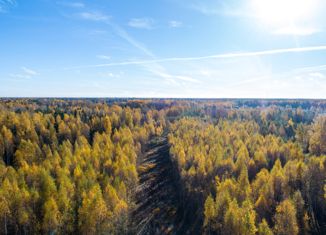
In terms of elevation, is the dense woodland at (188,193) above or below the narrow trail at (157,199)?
above

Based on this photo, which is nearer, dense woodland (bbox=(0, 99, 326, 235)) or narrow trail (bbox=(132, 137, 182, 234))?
dense woodland (bbox=(0, 99, 326, 235))

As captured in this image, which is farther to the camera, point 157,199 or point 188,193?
point 157,199

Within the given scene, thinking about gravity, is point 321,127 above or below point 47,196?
above

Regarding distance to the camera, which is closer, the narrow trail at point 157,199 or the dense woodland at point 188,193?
the dense woodland at point 188,193

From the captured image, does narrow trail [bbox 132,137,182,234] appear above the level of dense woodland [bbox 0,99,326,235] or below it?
below

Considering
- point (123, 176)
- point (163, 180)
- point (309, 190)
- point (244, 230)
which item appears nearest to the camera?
point (244, 230)

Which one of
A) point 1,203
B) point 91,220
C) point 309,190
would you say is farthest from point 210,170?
point 1,203

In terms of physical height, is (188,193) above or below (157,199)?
above

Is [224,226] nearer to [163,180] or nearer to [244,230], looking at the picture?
[244,230]
